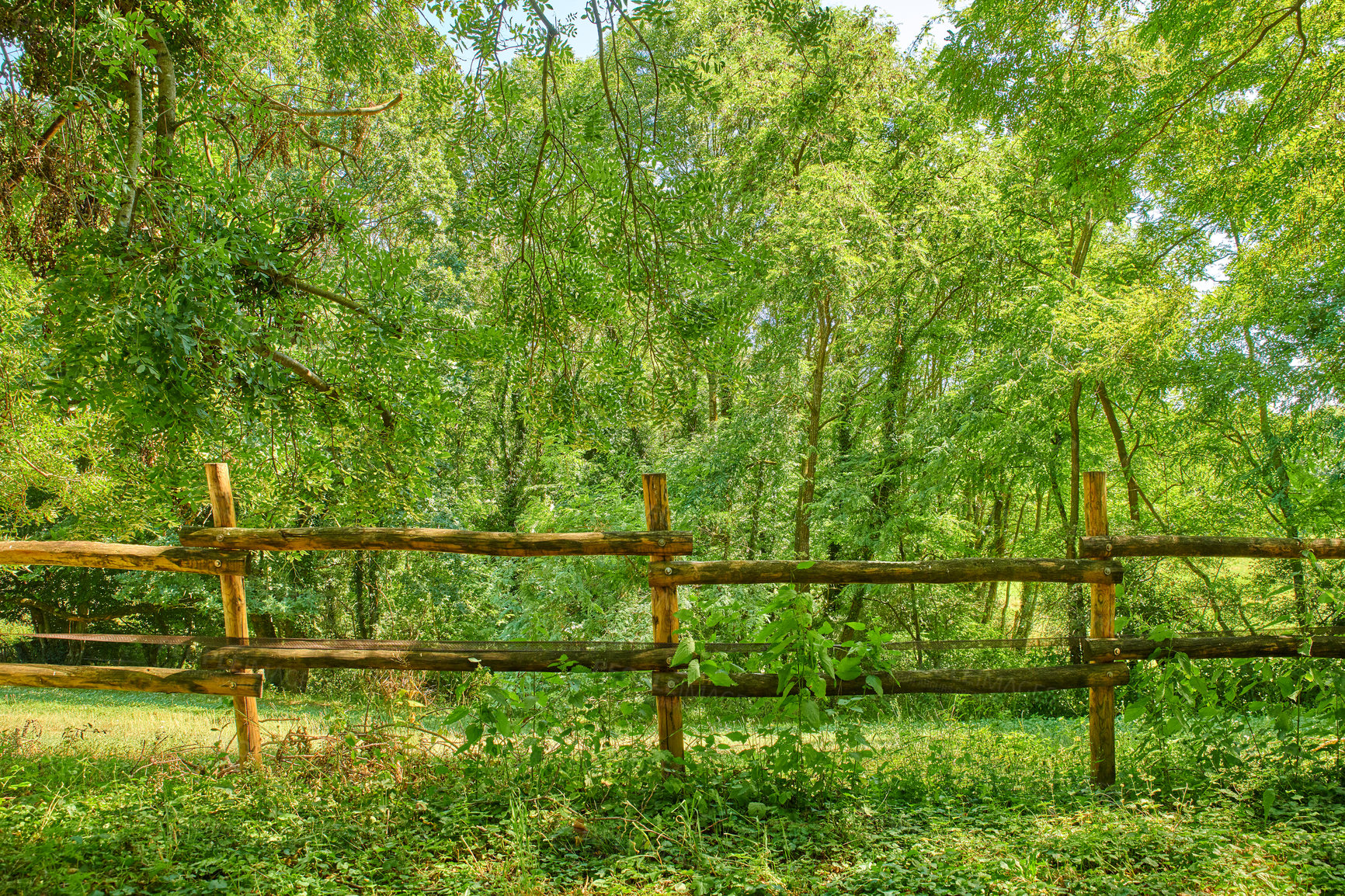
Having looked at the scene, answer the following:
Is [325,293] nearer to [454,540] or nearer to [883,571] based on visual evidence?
[454,540]

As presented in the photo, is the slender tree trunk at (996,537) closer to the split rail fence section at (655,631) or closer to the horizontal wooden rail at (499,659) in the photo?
the split rail fence section at (655,631)

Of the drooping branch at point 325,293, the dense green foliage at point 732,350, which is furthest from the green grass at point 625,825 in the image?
the drooping branch at point 325,293

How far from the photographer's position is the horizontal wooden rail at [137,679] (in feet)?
13.1

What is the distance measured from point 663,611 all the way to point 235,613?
7.67ft

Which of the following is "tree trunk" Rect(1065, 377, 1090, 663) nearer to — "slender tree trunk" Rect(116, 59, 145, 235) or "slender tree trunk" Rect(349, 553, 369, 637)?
"slender tree trunk" Rect(116, 59, 145, 235)

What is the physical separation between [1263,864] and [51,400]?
5993mm

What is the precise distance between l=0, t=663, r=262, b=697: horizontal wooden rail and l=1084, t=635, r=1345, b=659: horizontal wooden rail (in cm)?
450

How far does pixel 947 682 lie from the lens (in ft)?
13.0

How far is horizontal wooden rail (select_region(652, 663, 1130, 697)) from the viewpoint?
3.87m

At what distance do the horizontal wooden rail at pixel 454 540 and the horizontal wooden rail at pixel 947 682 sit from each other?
0.68 metres

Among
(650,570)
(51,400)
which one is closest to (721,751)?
(650,570)

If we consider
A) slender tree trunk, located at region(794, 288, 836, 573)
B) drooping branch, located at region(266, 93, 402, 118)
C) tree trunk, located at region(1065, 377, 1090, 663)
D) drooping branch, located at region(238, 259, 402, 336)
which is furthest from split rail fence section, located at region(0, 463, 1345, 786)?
slender tree trunk, located at region(794, 288, 836, 573)

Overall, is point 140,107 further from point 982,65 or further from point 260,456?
point 982,65

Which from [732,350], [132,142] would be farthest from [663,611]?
Answer: [132,142]
